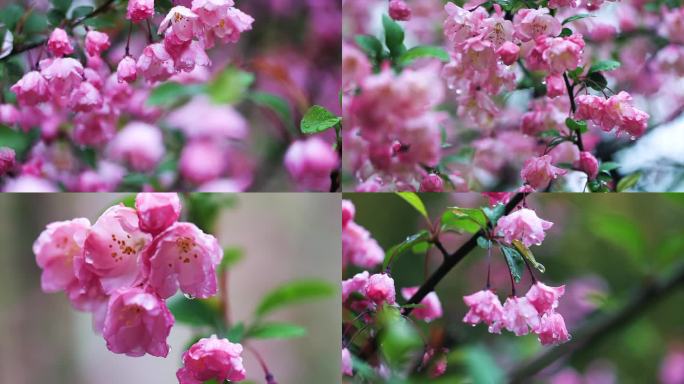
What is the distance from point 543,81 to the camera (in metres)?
0.93

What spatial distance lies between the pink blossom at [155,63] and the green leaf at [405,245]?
13.3 inches

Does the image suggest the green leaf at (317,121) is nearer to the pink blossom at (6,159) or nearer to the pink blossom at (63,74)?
the pink blossom at (63,74)

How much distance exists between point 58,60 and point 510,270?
22.6 inches

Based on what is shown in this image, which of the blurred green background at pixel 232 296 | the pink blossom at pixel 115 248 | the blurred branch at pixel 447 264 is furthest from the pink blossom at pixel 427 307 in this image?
the blurred green background at pixel 232 296

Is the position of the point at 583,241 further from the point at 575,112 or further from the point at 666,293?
the point at 575,112

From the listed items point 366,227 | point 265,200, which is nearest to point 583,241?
point 366,227

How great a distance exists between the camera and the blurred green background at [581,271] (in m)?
0.95

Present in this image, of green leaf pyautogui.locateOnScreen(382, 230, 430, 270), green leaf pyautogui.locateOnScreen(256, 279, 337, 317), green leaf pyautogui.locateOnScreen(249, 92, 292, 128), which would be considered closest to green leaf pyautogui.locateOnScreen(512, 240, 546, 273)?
green leaf pyautogui.locateOnScreen(382, 230, 430, 270)

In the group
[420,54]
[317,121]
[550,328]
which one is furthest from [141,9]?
[550,328]

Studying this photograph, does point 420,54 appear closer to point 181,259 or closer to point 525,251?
point 525,251

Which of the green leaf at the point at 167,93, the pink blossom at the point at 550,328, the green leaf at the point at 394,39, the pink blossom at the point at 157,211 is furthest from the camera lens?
the green leaf at the point at 167,93

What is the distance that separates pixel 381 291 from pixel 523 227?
180 mm

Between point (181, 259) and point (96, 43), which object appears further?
point (96, 43)

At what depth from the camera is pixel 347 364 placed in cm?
93
